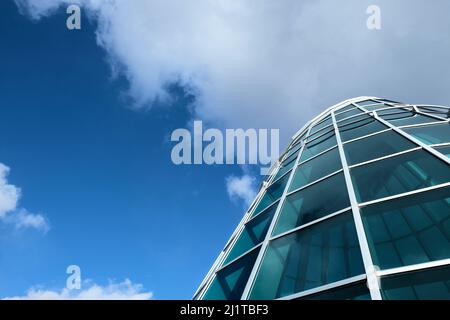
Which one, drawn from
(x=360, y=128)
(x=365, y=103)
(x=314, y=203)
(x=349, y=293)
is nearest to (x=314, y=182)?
(x=314, y=203)

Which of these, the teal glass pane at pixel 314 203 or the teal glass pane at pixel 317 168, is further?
the teal glass pane at pixel 317 168

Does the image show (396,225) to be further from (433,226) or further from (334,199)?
(334,199)

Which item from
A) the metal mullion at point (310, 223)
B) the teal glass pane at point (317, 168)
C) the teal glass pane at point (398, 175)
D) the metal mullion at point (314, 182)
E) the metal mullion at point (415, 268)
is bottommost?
the metal mullion at point (415, 268)

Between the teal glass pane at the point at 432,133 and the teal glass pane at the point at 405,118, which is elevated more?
the teal glass pane at the point at 405,118

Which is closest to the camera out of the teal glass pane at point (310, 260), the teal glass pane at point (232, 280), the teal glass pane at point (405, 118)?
the teal glass pane at point (310, 260)

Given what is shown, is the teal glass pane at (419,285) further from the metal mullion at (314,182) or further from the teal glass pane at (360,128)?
the teal glass pane at (360,128)

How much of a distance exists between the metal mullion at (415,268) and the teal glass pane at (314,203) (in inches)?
80.0

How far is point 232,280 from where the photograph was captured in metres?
7.39

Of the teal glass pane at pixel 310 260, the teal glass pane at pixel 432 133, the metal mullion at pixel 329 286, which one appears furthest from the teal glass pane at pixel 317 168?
the metal mullion at pixel 329 286

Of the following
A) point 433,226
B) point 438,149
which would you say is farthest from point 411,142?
point 433,226

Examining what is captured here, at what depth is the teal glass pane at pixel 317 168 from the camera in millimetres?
8828

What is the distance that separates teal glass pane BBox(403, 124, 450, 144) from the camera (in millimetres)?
8189

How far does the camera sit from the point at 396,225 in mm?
5293
